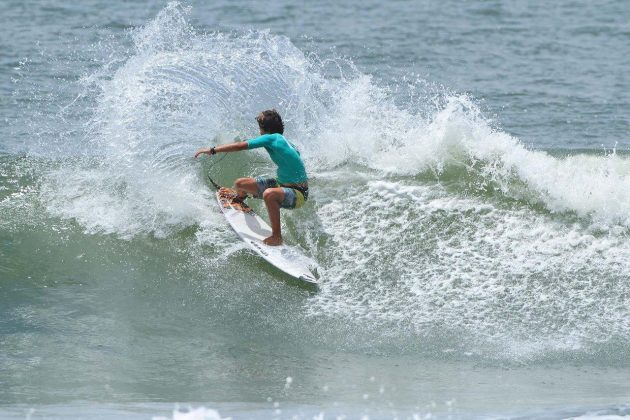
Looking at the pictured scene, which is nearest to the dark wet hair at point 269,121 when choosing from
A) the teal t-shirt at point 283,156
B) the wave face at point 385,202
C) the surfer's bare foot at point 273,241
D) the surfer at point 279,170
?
the surfer at point 279,170

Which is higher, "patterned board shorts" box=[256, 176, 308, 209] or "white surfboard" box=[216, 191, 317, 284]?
"patterned board shorts" box=[256, 176, 308, 209]

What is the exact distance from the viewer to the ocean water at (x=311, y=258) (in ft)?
24.4

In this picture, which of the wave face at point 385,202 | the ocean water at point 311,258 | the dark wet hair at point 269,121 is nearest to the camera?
the ocean water at point 311,258

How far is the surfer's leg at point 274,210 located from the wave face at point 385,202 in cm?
36

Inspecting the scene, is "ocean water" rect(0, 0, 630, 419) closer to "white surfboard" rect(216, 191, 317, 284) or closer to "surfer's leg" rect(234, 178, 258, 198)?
"white surfboard" rect(216, 191, 317, 284)

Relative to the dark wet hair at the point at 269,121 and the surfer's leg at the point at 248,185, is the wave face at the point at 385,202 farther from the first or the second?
the dark wet hair at the point at 269,121

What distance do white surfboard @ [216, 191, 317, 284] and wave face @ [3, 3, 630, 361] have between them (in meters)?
0.16

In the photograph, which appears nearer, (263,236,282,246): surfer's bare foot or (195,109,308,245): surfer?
(195,109,308,245): surfer

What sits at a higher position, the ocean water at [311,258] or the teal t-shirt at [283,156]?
the teal t-shirt at [283,156]

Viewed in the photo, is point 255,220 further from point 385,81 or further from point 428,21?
point 428,21

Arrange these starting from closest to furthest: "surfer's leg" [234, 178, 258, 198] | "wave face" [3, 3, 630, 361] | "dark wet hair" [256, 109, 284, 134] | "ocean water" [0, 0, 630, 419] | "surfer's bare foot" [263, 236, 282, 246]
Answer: "ocean water" [0, 0, 630, 419], "wave face" [3, 3, 630, 361], "dark wet hair" [256, 109, 284, 134], "surfer's bare foot" [263, 236, 282, 246], "surfer's leg" [234, 178, 258, 198]

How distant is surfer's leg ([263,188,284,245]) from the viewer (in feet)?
30.4

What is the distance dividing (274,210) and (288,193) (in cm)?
20

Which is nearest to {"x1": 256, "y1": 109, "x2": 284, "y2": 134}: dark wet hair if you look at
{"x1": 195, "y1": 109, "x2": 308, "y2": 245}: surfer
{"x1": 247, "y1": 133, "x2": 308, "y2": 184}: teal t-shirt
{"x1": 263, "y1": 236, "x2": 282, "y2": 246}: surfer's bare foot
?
{"x1": 195, "y1": 109, "x2": 308, "y2": 245}: surfer
